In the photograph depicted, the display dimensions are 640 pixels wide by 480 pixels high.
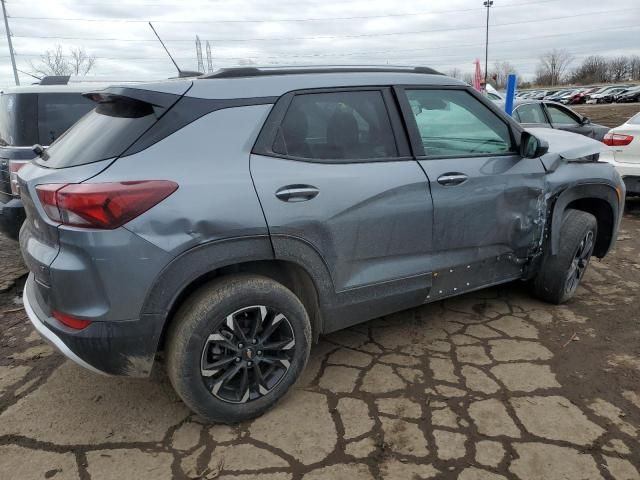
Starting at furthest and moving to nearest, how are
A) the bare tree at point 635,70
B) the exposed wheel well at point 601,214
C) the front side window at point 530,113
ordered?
the bare tree at point 635,70 < the front side window at point 530,113 < the exposed wheel well at point 601,214

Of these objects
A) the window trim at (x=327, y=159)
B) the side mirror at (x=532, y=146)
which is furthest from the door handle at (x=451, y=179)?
the side mirror at (x=532, y=146)

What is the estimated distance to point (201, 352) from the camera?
2.40 metres

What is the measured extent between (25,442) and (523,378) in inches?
107

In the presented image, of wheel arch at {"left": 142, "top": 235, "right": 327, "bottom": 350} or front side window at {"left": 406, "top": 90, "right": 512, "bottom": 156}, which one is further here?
front side window at {"left": 406, "top": 90, "right": 512, "bottom": 156}

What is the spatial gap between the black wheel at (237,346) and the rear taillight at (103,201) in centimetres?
51

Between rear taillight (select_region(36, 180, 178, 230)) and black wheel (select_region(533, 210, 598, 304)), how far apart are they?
9.53 feet

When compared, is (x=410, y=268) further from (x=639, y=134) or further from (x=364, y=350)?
(x=639, y=134)

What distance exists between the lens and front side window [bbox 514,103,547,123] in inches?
368

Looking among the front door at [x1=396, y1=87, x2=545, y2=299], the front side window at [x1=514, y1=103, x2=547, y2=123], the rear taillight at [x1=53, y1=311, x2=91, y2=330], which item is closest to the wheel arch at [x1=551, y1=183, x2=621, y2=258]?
the front door at [x1=396, y1=87, x2=545, y2=299]

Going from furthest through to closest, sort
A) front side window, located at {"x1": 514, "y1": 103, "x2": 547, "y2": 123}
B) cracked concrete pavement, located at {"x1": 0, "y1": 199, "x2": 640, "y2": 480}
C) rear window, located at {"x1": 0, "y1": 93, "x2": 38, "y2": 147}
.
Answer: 1. front side window, located at {"x1": 514, "y1": 103, "x2": 547, "y2": 123}
2. rear window, located at {"x1": 0, "y1": 93, "x2": 38, "y2": 147}
3. cracked concrete pavement, located at {"x1": 0, "y1": 199, "x2": 640, "y2": 480}

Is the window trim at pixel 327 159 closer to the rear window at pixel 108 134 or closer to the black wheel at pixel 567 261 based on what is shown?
the rear window at pixel 108 134

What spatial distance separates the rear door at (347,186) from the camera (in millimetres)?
2516

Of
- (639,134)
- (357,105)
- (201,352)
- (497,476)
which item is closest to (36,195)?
(201,352)

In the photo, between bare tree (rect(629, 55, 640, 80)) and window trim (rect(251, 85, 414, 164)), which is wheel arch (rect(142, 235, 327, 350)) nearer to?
window trim (rect(251, 85, 414, 164))
